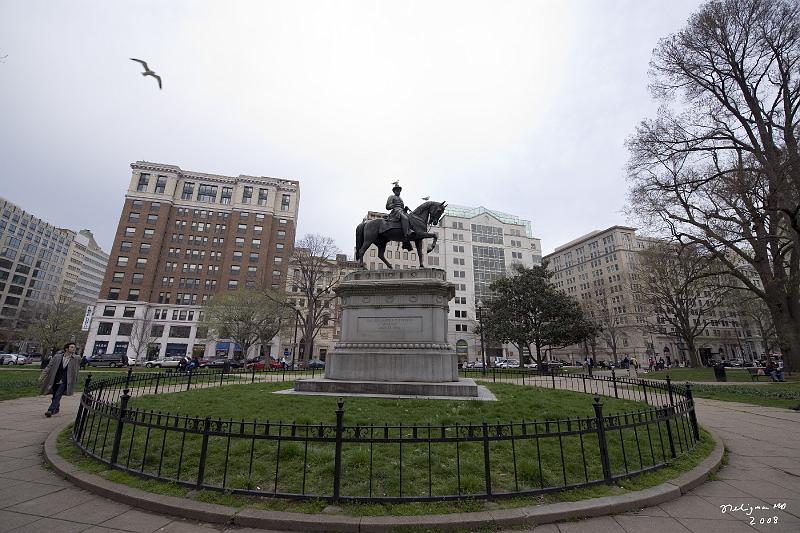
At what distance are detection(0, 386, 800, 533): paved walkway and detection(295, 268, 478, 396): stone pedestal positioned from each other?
6.93 metres

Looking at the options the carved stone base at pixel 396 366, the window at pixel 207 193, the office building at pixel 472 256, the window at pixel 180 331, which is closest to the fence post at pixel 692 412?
the carved stone base at pixel 396 366

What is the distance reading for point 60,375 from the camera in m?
10.6

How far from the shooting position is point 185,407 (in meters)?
10.2

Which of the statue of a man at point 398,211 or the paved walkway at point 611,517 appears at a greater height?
the statue of a man at point 398,211

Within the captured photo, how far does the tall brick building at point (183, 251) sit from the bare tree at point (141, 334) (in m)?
0.57

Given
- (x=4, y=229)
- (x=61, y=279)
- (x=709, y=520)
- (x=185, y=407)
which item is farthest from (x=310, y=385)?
(x=61, y=279)

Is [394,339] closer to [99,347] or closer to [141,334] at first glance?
[141,334]

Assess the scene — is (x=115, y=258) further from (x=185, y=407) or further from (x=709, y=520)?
(x=709, y=520)

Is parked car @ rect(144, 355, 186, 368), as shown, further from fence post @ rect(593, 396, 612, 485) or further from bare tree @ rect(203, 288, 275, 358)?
fence post @ rect(593, 396, 612, 485)

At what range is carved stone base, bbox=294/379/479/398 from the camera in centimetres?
1175

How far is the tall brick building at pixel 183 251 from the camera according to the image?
61656mm

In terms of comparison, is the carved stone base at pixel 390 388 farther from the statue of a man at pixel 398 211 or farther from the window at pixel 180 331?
the window at pixel 180 331

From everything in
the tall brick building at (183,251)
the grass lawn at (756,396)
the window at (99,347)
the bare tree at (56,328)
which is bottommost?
the grass lawn at (756,396)

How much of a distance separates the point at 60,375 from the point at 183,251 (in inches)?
2545
